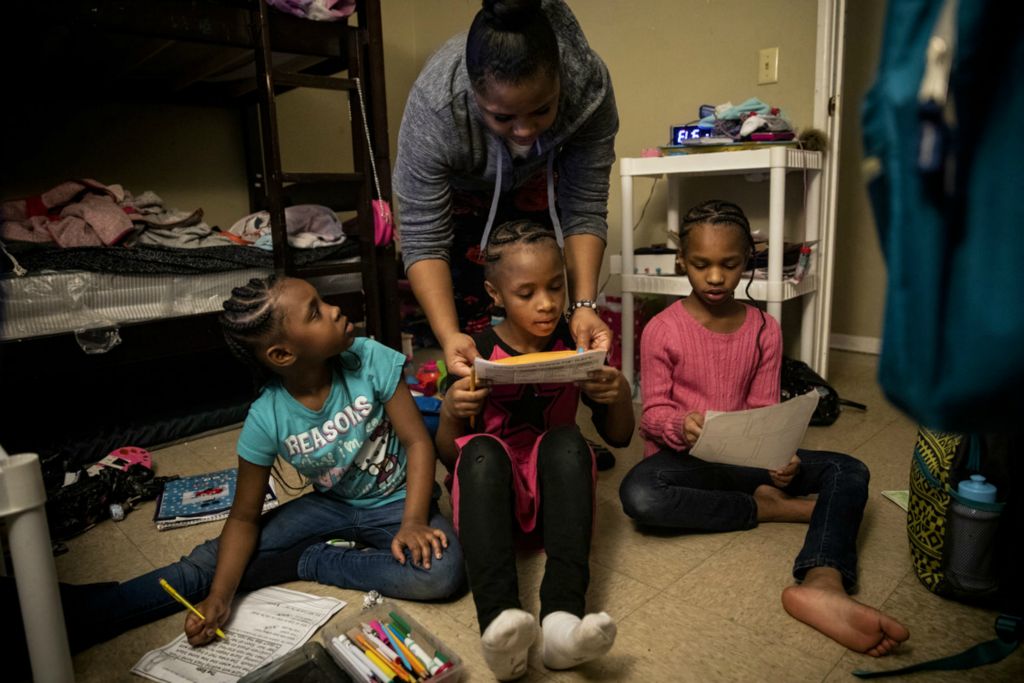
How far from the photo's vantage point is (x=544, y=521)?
105 cm

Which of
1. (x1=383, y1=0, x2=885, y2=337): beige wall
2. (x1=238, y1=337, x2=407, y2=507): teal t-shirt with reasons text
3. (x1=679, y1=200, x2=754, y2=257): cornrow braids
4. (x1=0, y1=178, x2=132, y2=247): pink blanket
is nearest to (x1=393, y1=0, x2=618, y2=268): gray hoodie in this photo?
(x1=679, y1=200, x2=754, y2=257): cornrow braids

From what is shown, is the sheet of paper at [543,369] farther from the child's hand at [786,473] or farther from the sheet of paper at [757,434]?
the child's hand at [786,473]

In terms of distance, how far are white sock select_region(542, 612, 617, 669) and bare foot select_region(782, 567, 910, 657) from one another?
0.34 metres

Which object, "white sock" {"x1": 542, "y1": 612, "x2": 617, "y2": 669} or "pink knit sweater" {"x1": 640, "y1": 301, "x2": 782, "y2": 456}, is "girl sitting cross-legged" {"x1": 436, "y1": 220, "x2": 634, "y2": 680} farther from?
"pink knit sweater" {"x1": 640, "y1": 301, "x2": 782, "y2": 456}

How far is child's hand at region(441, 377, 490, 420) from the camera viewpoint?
1086 mm

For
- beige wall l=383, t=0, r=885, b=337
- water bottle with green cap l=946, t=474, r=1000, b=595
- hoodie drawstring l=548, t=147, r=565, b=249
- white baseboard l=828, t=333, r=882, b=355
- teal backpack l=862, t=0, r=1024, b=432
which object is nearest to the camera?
teal backpack l=862, t=0, r=1024, b=432

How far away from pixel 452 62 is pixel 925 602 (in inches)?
47.3

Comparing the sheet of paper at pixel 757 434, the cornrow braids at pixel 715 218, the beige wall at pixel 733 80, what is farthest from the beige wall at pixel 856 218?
the sheet of paper at pixel 757 434

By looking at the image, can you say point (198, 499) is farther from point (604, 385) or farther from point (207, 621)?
point (604, 385)

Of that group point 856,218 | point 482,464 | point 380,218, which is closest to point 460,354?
point 482,464

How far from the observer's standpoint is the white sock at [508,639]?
852 millimetres

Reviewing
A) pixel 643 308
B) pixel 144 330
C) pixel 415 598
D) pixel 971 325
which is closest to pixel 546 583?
pixel 415 598

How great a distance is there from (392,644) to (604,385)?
0.50 meters

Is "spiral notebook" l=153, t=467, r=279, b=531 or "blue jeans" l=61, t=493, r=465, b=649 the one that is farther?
"spiral notebook" l=153, t=467, r=279, b=531
